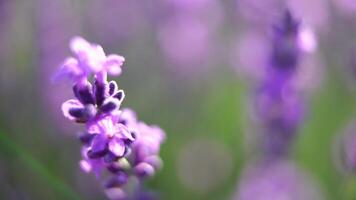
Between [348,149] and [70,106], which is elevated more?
[348,149]

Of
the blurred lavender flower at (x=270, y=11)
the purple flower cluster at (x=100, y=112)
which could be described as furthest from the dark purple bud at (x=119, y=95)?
the blurred lavender flower at (x=270, y=11)

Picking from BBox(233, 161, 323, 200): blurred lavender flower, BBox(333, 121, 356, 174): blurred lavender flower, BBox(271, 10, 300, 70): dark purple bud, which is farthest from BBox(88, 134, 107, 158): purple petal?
BBox(233, 161, 323, 200): blurred lavender flower

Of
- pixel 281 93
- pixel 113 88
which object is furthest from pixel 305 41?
pixel 113 88

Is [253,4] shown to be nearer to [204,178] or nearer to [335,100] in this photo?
[335,100]

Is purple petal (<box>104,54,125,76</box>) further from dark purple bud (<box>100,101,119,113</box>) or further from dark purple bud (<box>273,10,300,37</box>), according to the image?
dark purple bud (<box>273,10,300,37</box>)

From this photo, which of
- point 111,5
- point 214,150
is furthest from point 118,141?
point 111,5

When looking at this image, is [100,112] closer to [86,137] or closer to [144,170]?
[86,137]
